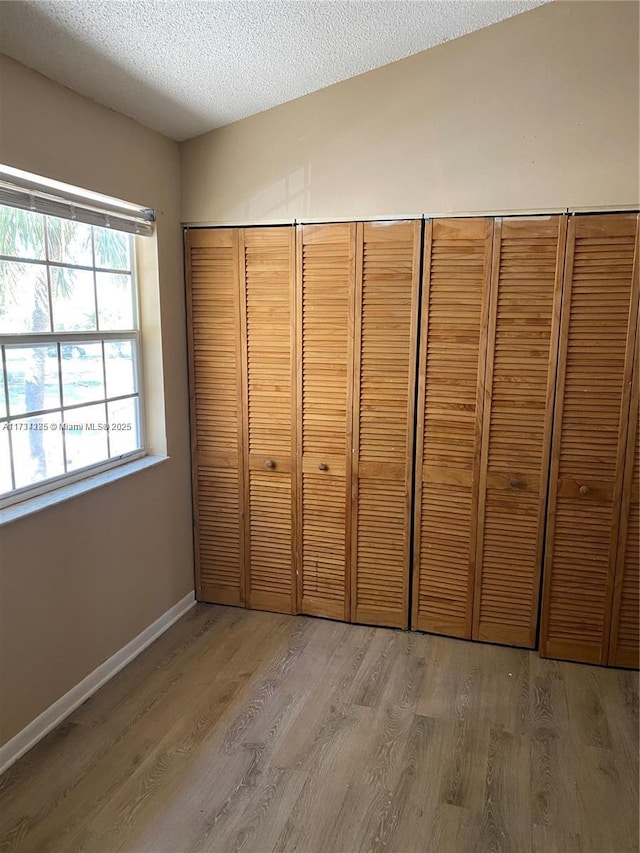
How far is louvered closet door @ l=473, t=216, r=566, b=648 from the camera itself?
2.58 metres

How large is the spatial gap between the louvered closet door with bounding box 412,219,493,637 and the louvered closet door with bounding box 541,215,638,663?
1.11 feet

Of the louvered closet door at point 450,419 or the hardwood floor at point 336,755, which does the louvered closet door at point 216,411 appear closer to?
the hardwood floor at point 336,755

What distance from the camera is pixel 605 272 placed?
98.5 inches

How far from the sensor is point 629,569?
2650mm

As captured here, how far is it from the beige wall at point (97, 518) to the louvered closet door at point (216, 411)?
0.06 meters

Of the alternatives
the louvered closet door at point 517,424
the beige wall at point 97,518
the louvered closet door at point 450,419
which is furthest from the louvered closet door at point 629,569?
the beige wall at point 97,518

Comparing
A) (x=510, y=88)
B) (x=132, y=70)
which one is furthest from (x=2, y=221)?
(x=510, y=88)

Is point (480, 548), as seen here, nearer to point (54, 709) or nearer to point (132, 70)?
point (54, 709)

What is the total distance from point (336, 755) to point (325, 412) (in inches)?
57.0

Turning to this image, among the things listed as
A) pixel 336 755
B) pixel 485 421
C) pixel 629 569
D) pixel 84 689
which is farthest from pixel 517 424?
pixel 84 689

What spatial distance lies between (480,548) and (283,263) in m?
1.60

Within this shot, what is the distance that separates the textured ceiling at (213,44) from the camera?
6.27 feet

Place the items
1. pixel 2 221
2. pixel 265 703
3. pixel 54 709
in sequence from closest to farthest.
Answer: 1. pixel 2 221
2. pixel 54 709
3. pixel 265 703

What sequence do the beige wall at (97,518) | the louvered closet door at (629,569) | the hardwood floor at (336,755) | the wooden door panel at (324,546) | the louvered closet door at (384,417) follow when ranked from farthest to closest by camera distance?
the wooden door panel at (324,546), the louvered closet door at (384,417), the louvered closet door at (629,569), the beige wall at (97,518), the hardwood floor at (336,755)
